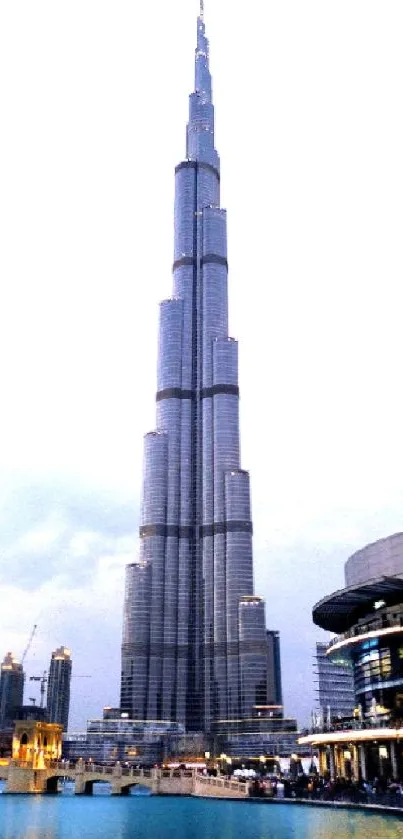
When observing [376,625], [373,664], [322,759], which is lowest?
[322,759]

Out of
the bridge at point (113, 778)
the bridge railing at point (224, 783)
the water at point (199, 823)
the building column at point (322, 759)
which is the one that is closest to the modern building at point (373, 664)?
the building column at point (322, 759)

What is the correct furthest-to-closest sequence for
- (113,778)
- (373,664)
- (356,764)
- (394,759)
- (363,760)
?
(113,778) → (373,664) → (356,764) → (363,760) → (394,759)

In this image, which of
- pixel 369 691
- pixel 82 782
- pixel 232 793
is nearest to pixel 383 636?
pixel 369 691

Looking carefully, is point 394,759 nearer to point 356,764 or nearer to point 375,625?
point 356,764

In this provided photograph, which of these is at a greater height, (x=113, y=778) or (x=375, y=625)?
(x=375, y=625)

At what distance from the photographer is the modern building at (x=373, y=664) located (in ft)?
358

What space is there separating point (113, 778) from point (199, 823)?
8222 centimetres

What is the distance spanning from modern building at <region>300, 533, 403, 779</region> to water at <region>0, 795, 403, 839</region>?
47.3 ft

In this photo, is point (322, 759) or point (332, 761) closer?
point (332, 761)

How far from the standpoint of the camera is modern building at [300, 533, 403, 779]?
10906cm

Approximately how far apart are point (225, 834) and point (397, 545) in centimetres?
6187

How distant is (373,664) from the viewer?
120000 millimetres

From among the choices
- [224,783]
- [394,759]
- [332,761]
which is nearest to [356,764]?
[332,761]

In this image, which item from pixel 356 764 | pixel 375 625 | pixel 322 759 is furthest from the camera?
pixel 322 759
